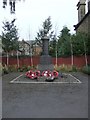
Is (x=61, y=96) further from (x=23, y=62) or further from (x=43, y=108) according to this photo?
(x=23, y=62)

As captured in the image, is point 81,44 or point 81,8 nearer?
point 81,44

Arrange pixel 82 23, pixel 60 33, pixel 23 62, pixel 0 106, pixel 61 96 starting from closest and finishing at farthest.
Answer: pixel 0 106 < pixel 61 96 < pixel 23 62 < pixel 82 23 < pixel 60 33

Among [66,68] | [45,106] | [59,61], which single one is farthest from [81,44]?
[45,106]

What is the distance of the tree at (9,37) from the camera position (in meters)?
34.7

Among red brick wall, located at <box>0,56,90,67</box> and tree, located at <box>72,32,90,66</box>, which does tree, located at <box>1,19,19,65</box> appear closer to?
red brick wall, located at <box>0,56,90,67</box>

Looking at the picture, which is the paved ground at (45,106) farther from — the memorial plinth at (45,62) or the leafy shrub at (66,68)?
the leafy shrub at (66,68)

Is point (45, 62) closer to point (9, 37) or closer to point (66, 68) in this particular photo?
point (66, 68)

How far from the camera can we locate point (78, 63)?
90.5ft

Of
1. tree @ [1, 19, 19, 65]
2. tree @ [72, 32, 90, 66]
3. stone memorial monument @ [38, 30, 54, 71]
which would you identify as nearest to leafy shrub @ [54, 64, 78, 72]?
tree @ [72, 32, 90, 66]

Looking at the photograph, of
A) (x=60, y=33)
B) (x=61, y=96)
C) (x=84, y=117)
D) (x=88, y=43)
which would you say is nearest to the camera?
(x=84, y=117)

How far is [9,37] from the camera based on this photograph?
36.1m

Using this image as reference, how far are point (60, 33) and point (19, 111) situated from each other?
43536 millimetres

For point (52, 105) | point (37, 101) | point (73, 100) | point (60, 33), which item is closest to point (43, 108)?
point (52, 105)

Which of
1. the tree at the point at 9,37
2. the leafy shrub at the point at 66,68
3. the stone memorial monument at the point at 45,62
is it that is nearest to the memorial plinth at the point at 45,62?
the stone memorial monument at the point at 45,62
